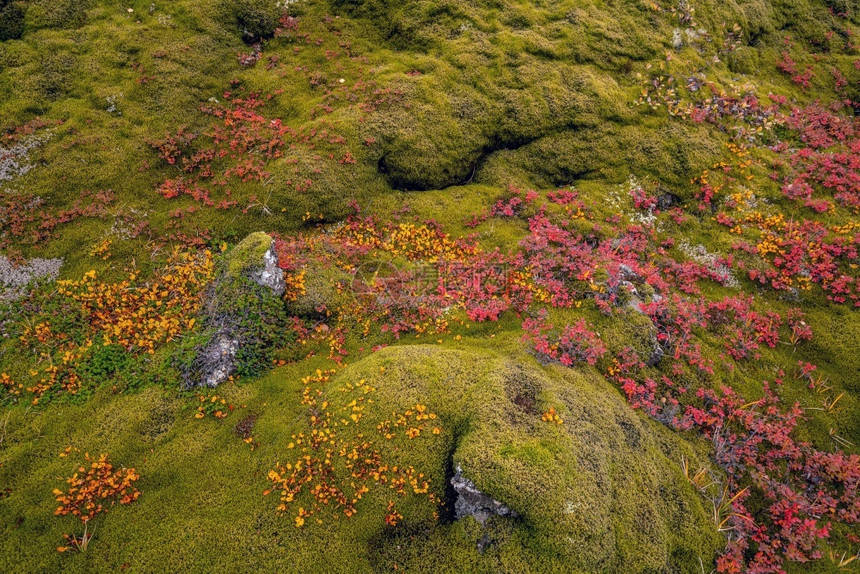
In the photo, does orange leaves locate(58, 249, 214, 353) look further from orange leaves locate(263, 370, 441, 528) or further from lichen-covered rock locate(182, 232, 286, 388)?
orange leaves locate(263, 370, 441, 528)

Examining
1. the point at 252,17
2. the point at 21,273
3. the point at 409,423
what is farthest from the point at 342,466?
the point at 252,17

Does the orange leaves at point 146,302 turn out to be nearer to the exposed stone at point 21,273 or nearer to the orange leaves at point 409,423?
the exposed stone at point 21,273

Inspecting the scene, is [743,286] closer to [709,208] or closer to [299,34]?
[709,208]

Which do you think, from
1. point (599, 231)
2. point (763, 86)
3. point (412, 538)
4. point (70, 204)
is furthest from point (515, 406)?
point (763, 86)

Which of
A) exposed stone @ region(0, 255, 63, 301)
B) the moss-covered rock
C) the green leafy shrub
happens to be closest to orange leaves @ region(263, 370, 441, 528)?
exposed stone @ region(0, 255, 63, 301)

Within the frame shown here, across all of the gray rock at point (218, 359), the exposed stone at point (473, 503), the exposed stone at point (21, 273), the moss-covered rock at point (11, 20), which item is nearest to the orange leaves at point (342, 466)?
the exposed stone at point (473, 503)

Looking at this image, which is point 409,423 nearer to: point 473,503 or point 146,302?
point 473,503
